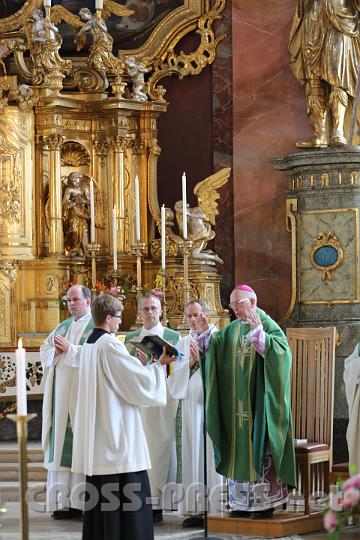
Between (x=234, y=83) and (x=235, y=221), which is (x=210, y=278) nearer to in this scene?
(x=235, y=221)

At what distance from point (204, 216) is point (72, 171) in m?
1.45

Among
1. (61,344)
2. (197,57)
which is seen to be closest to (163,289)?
(61,344)

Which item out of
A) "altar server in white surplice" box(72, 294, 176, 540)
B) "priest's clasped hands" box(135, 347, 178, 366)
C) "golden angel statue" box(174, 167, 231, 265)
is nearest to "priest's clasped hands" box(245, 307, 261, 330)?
"priest's clasped hands" box(135, 347, 178, 366)

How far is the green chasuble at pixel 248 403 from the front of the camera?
8.30 m

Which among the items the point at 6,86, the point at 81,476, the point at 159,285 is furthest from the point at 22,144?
the point at 81,476

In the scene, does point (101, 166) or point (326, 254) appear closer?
point (326, 254)

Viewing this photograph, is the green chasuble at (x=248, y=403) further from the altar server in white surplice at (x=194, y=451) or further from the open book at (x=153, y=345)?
the open book at (x=153, y=345)

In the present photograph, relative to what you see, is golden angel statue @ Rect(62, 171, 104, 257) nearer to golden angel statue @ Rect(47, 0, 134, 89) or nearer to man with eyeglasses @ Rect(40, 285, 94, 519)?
golden angel statue @ Rect(47, 0, 134, 89)

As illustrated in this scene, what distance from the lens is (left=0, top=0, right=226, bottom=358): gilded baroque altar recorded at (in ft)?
38.6

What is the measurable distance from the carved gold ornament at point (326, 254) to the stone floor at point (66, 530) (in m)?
3.26

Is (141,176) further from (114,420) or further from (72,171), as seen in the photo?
(114,420)

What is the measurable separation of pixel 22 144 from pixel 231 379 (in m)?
4.27

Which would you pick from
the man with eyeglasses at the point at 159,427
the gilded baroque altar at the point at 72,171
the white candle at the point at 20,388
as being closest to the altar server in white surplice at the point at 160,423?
the man with eyeglasses at the point at 159,427

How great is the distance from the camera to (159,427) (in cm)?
905
